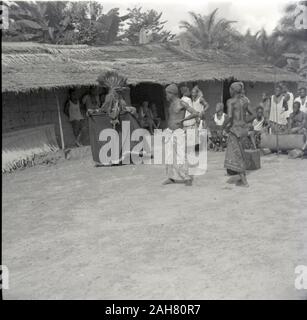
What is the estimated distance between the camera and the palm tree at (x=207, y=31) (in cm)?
3162

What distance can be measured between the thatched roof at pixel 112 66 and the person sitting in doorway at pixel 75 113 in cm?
81

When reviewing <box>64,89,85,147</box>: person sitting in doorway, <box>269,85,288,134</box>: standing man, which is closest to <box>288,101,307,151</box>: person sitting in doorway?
<box>269,85,288,134</box>: standing man

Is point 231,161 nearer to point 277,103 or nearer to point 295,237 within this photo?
point 295,237

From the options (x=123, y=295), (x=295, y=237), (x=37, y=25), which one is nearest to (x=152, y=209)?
(x=295, y=237)

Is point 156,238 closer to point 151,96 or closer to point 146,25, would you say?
point 151,96

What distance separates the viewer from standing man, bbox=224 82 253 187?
299 inches

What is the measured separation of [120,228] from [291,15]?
23206 mm

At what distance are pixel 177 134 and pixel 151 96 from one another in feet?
30.9

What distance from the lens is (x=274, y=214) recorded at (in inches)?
232

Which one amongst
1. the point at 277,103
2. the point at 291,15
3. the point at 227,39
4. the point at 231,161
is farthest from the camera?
the point at 227,39

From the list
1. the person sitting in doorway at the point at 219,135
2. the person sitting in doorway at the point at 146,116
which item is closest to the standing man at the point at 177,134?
the person sitting in doorway at the point at 219,135

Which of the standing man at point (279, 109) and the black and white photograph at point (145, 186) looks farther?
the standing man at point (279, 109)

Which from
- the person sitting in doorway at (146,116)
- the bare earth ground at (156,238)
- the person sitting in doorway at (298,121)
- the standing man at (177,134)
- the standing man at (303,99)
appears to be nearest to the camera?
the bare earth ground at (156,238)

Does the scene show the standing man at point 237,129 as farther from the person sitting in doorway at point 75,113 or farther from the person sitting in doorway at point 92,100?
the person sitting in doorway at point 92,100
